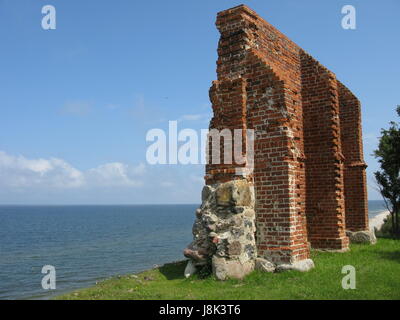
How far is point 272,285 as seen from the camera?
6984 millimetres

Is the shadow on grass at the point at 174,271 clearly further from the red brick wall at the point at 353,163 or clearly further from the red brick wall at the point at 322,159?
the red brick wall at the point at 353,163

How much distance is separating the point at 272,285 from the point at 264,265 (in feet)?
2.93

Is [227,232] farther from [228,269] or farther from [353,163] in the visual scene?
[353,163]

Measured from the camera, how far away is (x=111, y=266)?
21.7 metres

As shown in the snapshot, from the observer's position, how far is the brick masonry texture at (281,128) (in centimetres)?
806

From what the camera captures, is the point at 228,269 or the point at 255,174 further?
the point at 255,174

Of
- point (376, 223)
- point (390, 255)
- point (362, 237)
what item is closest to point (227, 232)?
point (390, 255)

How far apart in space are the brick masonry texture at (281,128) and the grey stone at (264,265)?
147 mm

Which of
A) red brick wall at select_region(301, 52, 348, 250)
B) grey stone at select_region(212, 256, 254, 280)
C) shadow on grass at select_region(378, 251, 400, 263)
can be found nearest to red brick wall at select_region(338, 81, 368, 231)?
shadow on grass at select_region(378, 251, 400, 263)

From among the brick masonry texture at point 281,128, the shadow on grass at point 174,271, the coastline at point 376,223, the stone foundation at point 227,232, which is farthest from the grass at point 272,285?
the coastline at point 376,223
